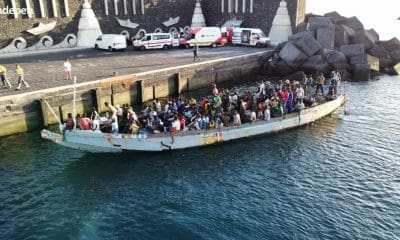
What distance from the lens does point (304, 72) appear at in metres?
37.1

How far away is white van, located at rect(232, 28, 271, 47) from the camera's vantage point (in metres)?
42.4

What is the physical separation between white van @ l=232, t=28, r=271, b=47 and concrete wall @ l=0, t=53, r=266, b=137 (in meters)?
4.24

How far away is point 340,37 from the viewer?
41.1 meters

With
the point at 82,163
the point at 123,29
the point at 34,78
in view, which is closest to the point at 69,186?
the point at 82,163

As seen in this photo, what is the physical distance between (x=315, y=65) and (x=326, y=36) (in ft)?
16.5

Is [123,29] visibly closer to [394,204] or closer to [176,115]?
[176,115]

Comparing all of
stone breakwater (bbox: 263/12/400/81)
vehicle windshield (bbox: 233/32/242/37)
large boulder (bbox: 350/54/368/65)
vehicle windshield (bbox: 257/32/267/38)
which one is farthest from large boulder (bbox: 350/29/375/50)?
vehicle windshield (bbox: 233/32/242/37)

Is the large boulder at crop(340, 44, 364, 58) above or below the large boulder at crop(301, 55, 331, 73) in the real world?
above

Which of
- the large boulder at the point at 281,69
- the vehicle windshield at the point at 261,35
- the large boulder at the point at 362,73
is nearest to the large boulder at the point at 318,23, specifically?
the vehicle windshield at the point at 261,35

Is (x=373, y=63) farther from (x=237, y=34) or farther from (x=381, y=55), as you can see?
→ (x=237, y=34)

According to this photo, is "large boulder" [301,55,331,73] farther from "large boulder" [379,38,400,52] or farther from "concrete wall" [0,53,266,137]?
"large boulder" [379,38,400,52]

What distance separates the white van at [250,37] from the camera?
4244 centimetres

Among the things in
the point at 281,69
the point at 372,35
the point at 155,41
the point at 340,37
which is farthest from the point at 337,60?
the point at 155,41

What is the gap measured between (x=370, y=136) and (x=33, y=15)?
32225 millimetres
